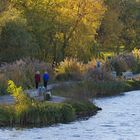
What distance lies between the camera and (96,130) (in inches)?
1401

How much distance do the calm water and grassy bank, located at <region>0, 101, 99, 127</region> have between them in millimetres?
840

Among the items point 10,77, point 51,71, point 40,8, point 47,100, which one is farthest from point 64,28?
point 47,100

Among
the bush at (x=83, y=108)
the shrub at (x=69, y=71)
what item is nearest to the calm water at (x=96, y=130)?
the bush at (x=83, y=108)

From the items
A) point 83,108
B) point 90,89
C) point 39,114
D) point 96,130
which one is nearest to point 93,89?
point 90,89

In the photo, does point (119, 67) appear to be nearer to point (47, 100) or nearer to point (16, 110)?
point (47, 100)

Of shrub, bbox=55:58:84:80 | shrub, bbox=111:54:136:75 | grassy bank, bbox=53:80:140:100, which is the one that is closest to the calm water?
grassy bank, bbox=53:80:140:100

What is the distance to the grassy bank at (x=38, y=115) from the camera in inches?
1398

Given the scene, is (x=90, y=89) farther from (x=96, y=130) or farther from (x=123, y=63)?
(x=96, y=130)

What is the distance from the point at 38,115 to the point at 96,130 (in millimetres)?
3566

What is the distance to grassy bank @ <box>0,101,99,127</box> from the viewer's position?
116 ft

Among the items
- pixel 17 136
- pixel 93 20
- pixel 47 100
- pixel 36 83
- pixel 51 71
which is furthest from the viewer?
pixel 93 20

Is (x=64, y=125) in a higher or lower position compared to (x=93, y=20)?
lower

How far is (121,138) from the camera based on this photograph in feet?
108

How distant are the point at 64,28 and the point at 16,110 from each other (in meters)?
33.2
